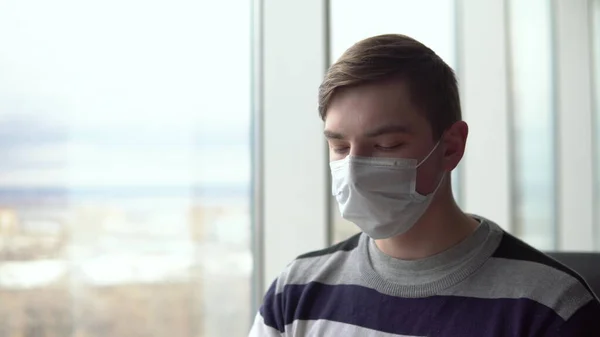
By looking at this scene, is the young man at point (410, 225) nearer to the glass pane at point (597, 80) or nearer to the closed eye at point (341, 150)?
the closed eye at point (341, 150)

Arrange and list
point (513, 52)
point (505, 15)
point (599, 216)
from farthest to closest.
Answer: point (599, 216) → point (513, 52) → point (505, 15)

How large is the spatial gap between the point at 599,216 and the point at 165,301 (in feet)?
12.2

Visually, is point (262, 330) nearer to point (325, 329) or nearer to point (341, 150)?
point (325, 329)

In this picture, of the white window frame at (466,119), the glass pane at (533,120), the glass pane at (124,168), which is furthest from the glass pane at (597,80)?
the glass pane at (124,168)

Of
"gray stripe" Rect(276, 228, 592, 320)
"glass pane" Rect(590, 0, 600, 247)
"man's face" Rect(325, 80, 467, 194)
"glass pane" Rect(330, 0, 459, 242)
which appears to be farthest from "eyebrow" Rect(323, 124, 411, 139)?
"glass pane" Rect(590, 0, 600, 247)

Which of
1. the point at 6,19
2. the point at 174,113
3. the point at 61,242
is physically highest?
the point at 6,19

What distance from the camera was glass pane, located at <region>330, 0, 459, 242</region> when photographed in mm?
2332

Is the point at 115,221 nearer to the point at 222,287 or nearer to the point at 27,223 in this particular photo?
the point at 27,223

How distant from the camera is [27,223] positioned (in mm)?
1626

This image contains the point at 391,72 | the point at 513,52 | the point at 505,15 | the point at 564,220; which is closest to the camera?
the point at 391,72

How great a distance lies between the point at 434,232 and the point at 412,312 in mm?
164

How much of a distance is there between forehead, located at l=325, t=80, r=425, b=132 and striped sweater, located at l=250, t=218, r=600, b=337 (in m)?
0.26

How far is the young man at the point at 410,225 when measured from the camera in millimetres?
1239

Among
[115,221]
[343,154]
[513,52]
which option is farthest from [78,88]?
[513,52]
